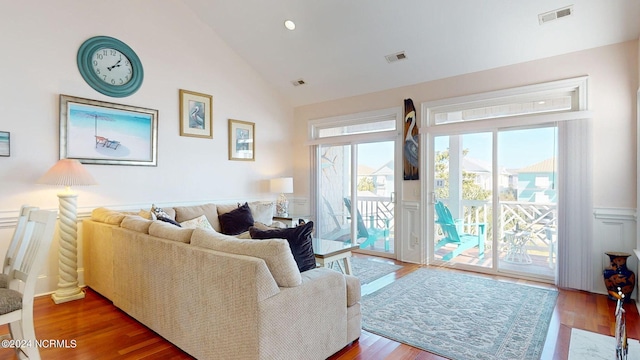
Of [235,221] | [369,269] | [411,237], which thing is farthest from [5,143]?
[411,237]

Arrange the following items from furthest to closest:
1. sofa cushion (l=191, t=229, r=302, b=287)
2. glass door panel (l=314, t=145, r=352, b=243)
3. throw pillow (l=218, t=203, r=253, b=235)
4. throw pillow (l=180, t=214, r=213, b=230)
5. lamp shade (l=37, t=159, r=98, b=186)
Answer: glass door panel (l=314, t=145, r=352, b=243), throw pillow (l=218, t=203, r=253, b=235), throw pillow (l=180, t=214, r=213, b=230), lamp shade (l=37, t=159, r=98, b=186), sofa cushion (l=191, t=229, r=302, b=287)

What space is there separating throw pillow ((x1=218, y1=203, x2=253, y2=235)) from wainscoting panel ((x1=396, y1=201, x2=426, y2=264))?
7.64ft

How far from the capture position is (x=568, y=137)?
3.66 m

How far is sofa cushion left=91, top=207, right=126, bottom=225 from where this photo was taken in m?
3.24

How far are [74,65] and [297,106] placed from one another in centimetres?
355

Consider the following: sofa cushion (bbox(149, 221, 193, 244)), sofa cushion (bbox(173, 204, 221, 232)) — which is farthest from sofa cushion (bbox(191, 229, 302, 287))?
sofa cushion (bbox(173, 204, 221, 232))

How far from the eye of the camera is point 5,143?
329cm

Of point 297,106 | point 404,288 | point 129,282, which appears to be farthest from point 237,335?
point 297,106

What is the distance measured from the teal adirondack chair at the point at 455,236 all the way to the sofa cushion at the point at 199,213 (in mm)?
3236

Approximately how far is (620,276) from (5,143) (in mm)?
6356

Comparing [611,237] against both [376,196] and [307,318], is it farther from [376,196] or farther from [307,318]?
[307,318]

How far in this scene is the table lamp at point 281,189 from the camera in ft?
18.3

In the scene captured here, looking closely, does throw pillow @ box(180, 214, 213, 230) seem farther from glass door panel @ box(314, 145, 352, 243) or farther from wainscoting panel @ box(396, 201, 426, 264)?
wainscoting panel @ box(396, 201, 426, 264)

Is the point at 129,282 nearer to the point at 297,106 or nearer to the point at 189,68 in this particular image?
the point at 189,68
